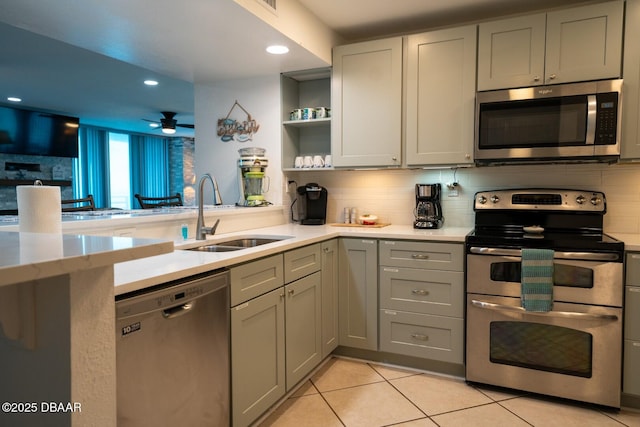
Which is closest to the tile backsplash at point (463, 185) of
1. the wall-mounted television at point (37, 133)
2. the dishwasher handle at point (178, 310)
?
the dishwasher handle at point (178, 310)

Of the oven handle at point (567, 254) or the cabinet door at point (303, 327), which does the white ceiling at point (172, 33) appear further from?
the oven handle at point (567, 254)

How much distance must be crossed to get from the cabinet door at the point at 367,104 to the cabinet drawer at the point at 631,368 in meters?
1.69

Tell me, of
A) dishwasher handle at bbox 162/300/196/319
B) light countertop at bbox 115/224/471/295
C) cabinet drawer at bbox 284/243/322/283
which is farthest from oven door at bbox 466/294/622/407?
dishwasher handle at bbox 162/300/196/319

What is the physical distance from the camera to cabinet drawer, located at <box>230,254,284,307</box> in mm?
1854

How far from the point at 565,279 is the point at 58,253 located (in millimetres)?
2389

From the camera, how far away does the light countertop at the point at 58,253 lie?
642 millimetres

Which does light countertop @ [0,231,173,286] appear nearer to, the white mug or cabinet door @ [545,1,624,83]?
the white mug

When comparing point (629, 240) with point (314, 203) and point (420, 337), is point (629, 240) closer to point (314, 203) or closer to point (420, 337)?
point (420, 337)

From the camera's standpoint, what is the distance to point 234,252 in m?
1.96

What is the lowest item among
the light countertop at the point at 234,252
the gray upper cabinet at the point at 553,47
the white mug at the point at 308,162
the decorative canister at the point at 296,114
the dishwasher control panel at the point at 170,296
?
the dishwasher control panel at the point at 170,296

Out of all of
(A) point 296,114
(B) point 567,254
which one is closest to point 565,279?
(B) point 567,254

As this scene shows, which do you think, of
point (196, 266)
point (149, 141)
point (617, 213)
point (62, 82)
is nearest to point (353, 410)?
point (196, 266)

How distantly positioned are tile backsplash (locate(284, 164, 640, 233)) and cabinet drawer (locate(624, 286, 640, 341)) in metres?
0.67

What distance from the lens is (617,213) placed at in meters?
2.75
